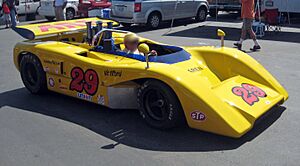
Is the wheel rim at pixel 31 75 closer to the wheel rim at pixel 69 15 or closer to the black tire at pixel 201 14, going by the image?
the black tire at pixel 201 14

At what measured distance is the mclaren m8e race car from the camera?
4.20 m

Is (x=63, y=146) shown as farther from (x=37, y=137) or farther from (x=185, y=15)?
A: (x=185, y=15)

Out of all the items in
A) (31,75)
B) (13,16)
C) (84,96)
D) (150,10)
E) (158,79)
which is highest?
(150,10)

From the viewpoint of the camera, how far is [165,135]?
4.51 m

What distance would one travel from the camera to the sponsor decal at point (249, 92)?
449 cm

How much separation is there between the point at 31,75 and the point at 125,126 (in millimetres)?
2231

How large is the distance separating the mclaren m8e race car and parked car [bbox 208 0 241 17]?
10.7 m

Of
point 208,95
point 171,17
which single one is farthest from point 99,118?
point 171,17

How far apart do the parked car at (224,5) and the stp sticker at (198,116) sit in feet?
40.1

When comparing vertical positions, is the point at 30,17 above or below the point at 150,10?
below

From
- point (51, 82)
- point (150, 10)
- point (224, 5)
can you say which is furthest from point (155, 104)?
point (224, 5)

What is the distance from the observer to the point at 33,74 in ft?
20.5

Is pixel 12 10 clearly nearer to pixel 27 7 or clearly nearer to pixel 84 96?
pixel 27 7

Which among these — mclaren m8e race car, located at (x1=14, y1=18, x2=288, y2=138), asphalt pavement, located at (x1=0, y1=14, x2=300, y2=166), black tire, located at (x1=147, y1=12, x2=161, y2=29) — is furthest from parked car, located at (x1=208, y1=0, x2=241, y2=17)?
mclaren m8e race car, located at (x1=14, y1=18, x2=288, y2=138)
